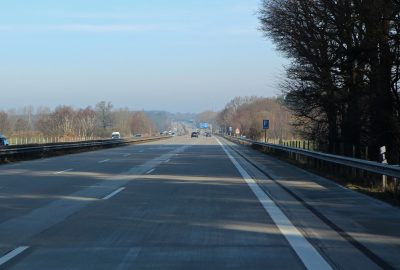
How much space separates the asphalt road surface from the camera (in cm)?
765

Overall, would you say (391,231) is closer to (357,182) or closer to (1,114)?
(357,182)

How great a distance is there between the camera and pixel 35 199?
14.4m

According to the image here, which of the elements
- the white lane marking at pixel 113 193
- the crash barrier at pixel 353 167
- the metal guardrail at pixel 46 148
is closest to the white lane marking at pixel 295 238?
the crash barrier at pixel 353 167

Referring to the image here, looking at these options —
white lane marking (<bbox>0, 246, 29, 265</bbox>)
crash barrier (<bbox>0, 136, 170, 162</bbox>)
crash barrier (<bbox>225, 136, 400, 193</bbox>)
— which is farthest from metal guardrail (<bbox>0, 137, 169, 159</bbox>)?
white lane marking (<bbox>0, 246, 29, 265</bbox>)

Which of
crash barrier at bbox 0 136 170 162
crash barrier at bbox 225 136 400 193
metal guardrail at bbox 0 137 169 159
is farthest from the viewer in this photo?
crash barrier at bbox 0 136 170 162

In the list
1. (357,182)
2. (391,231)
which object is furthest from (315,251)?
(357,182)

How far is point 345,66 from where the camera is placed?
24.5 m

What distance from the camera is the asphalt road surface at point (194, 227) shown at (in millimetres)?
7648

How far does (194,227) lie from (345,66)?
16.3 m

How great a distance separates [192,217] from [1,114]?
125m

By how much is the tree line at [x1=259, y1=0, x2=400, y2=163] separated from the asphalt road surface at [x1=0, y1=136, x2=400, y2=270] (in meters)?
6.34

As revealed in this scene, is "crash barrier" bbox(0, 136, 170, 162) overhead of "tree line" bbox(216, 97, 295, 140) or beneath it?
beneath

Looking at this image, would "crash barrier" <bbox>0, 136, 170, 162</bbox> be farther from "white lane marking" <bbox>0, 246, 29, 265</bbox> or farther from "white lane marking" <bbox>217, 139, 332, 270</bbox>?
"white lane marking" <bbox>0, 246, 29, 265</bbox>

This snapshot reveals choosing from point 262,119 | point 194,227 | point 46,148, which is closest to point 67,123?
point 262,119
